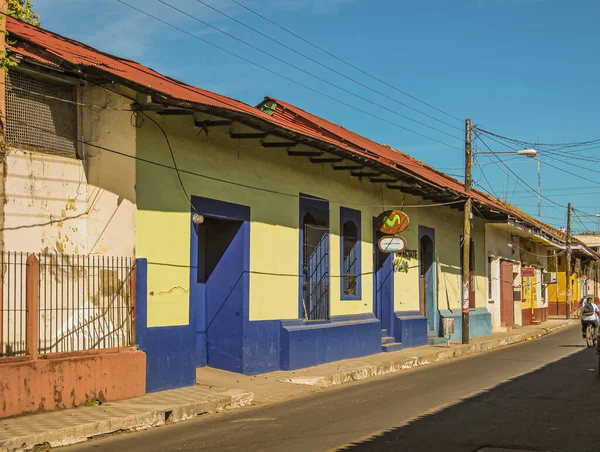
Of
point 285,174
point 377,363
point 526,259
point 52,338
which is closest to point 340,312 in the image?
point 377,363

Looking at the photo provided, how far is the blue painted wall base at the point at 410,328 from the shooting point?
73.5 feet

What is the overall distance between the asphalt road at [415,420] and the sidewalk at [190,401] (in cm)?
24

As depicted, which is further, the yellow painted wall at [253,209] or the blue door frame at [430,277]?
the blue door frame at [430,277]

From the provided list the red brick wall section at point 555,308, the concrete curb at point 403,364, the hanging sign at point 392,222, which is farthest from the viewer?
the red brick wall section at point 555,308

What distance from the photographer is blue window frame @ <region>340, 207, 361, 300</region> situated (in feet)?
65.2

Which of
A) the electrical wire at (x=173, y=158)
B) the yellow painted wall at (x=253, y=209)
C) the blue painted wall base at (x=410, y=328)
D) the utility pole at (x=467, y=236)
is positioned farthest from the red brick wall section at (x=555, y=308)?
the electrical wire at (x=173, y=158)

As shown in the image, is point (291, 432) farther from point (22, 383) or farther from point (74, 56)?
point (74, 56)

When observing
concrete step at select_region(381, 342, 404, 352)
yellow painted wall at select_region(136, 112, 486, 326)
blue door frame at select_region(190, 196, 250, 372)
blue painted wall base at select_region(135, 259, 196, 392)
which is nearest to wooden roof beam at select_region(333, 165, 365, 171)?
yellow painted wall at select_region(136, 112, 486, 326)

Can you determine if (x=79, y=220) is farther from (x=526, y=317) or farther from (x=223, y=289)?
(x=526, y=317)

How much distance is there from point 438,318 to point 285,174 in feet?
36.8

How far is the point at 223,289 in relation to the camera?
15695 millimetres

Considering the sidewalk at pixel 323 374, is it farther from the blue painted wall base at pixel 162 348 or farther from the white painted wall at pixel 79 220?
the white painted wall at pixel 79 220

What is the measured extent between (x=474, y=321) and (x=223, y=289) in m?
16.2

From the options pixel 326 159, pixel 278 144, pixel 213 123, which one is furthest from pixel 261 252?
pixel 213 123
